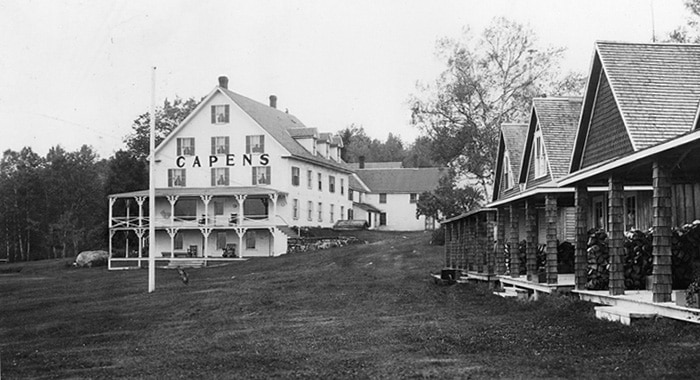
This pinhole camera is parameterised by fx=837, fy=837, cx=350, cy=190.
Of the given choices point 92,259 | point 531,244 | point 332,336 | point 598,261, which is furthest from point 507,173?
point 92,259

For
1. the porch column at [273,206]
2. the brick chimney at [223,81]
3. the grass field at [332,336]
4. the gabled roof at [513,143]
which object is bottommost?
the grass field at [332,336]

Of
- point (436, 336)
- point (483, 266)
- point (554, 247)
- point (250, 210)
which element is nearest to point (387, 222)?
point (250, 210)

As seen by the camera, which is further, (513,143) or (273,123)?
(273,123)

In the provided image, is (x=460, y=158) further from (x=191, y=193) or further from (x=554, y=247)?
(x=554, y=247)

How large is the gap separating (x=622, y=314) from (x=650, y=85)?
27.3ft

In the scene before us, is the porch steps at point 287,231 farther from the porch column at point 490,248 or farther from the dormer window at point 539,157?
the porch column at point 490,248

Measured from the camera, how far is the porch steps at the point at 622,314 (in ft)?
40.9

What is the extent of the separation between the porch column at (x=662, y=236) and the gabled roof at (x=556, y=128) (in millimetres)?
12386

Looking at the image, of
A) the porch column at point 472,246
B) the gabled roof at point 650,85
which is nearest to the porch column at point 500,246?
the porch column at point 472,246

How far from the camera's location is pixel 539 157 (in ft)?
90.3

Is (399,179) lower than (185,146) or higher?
lower

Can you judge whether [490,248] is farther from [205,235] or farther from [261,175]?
[261,175]

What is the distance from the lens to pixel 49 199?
78.2 meters

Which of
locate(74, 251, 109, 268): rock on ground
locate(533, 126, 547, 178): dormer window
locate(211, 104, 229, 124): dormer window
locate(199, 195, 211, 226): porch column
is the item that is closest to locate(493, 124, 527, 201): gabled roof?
locate(533, 126, 547, 178): dormer window
